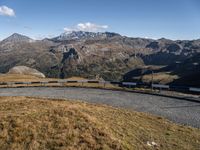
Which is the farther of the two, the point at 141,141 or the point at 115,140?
the point at 141,141

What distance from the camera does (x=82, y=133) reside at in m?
16.0

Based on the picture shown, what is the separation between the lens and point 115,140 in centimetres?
1521

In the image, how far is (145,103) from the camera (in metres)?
32.2

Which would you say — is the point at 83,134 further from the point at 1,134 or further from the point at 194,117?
the point at 194,117

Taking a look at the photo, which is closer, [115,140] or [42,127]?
[115,140]

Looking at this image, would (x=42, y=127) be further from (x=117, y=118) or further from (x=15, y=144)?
(x=117, y=118)

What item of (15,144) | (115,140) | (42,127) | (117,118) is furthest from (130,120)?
(15,144)

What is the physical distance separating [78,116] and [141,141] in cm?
520

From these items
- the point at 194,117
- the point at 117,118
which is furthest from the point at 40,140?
the point at 194,117

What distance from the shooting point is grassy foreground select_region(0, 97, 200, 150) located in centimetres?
1495

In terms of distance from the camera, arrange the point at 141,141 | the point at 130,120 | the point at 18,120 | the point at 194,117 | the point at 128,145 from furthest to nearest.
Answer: the point at 194,117 → the point at 130,120 → the point at 18,120 → the point at 141,141 → the point at 128,145

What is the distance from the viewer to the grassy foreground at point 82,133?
49.1ft

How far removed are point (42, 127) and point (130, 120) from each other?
7844 millimetres

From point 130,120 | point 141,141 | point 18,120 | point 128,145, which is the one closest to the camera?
point 128,145
